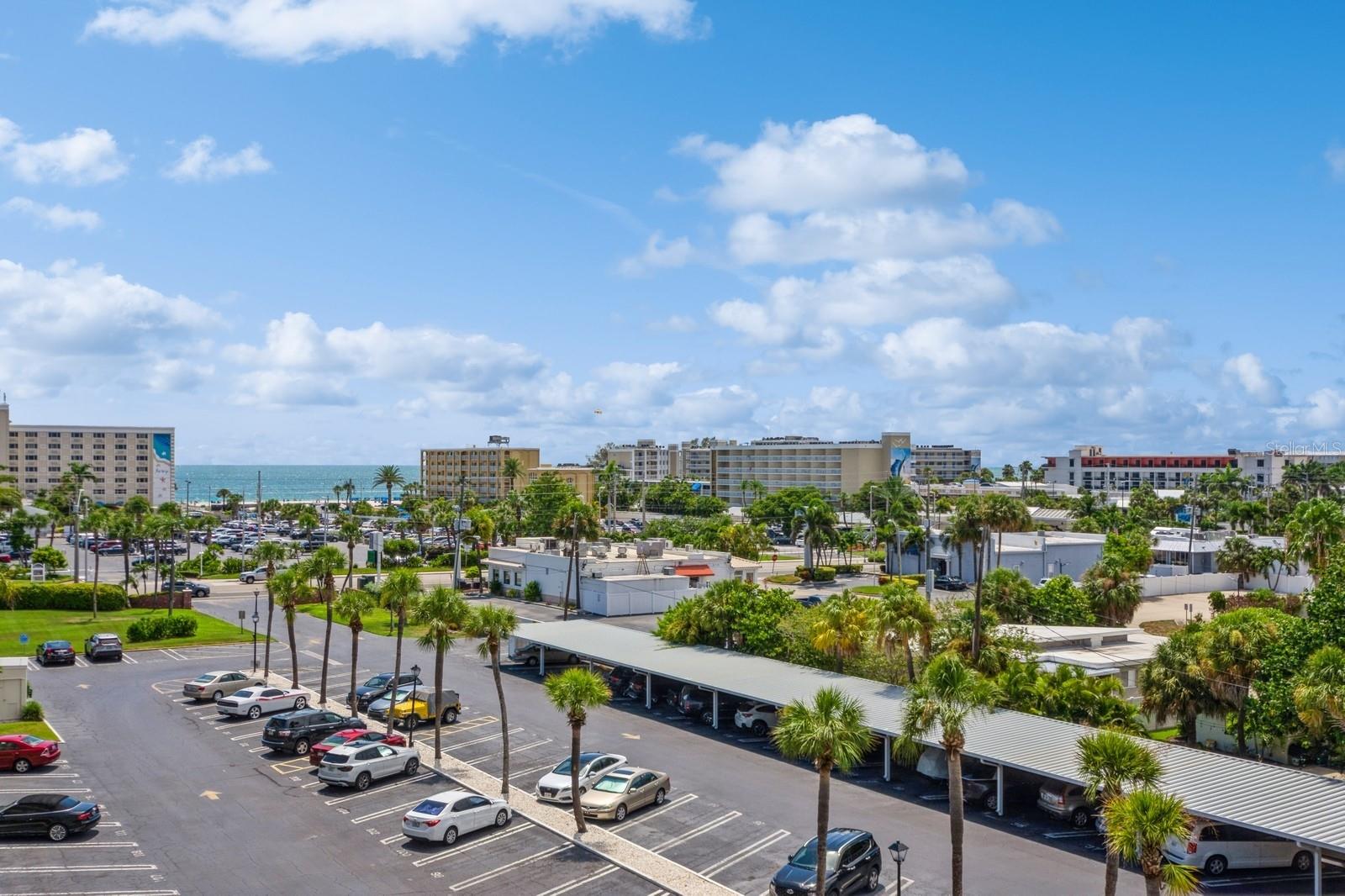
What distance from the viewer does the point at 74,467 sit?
106 m

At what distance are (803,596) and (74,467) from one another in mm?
77170

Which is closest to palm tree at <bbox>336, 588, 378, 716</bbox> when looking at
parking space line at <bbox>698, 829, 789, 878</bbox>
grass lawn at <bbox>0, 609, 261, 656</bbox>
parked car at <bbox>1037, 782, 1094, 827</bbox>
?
parking space line at <bbox>698, 829, 789, 878</bbox>

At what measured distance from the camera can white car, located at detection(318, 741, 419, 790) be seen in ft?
106

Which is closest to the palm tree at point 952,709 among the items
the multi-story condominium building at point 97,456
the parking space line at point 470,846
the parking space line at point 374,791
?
the parking space line at point 470,846

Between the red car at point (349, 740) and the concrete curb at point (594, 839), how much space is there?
109 cm

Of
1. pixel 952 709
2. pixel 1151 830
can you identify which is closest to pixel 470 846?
pixel 952 709

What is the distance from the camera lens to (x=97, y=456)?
607ft

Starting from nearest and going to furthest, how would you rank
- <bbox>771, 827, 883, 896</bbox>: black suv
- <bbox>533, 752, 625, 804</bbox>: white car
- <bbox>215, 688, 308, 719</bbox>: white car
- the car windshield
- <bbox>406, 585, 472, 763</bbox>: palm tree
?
1. <bbox>771, 827, 883, 896</bbox>: black suv
2. the car windshield
3. <bbox>533, 752, 625, 804</bbox>: white car
4. <bbox>406, 585, 472, 763</bbox>: palm tree
5. <bbox>215, 688, 308, 719</bbox>: white car

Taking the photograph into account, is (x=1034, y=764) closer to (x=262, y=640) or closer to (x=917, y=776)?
(x=917, y=776)

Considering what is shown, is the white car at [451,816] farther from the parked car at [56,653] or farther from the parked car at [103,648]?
the parked car at [56,653]

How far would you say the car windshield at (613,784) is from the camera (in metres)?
30.1

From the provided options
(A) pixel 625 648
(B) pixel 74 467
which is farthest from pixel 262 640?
(B) pixel 74 467

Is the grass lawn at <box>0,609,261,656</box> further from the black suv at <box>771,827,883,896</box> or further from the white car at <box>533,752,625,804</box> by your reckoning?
the black suv at <box>771,827,883,896</box>

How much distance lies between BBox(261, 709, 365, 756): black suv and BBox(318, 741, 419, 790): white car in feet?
12.4
